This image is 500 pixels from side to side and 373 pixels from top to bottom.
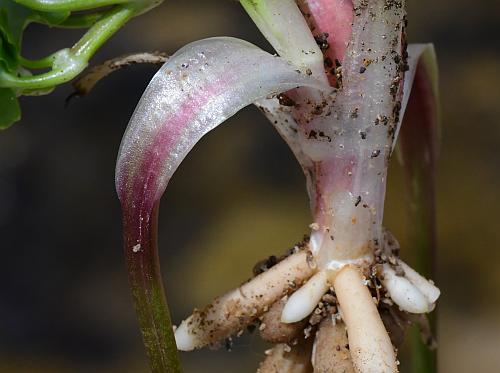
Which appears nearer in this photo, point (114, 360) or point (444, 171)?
point (114, 360)

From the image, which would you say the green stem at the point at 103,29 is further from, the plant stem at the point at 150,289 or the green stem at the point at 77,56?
the plant stem at the point at 150,289

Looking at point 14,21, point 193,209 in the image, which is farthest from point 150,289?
point 193,209

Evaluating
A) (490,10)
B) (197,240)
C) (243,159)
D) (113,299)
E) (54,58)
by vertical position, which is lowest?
(54,58)

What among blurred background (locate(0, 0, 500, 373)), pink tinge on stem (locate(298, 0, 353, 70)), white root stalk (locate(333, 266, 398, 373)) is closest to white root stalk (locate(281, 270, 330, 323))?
white root stalk (locate(333, 266, 398, 373))

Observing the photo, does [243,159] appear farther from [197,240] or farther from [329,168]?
[329,168]

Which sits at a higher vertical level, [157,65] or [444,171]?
[444,171]

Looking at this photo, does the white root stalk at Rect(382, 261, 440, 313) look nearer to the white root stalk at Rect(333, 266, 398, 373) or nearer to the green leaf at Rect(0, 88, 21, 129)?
the white root stalk at Rect(333, 266, 398, 373)

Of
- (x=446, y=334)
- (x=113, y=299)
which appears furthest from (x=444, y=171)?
(x=113, y=299)
